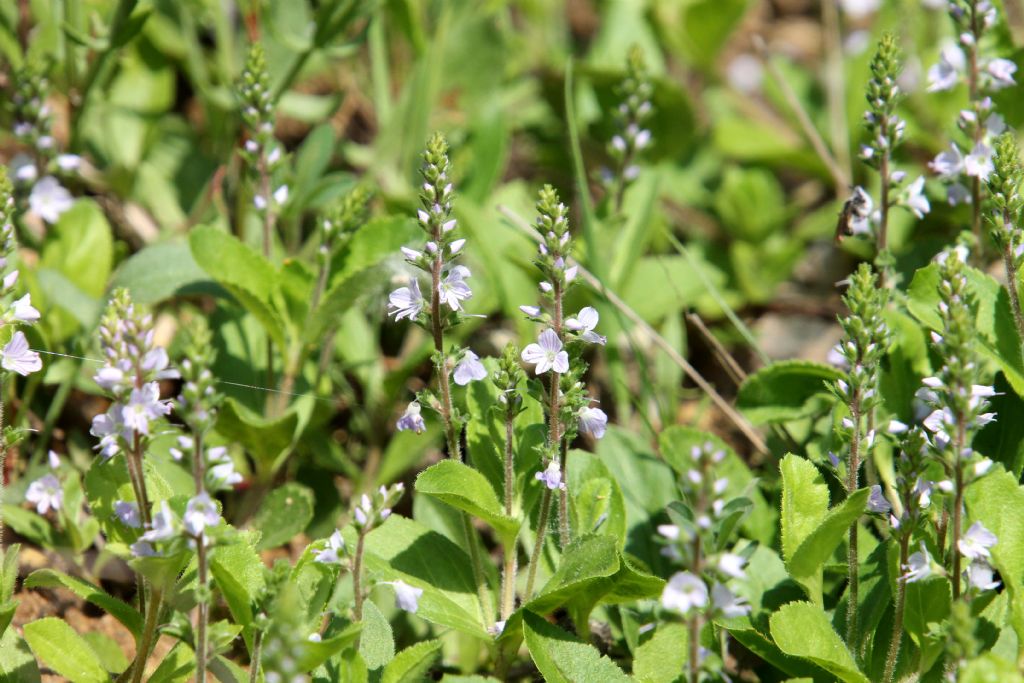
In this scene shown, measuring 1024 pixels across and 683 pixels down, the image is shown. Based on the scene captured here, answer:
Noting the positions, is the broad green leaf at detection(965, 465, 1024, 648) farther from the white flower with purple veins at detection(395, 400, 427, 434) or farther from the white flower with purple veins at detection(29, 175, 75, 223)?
the white flower with purple veins at detection(29, 175, 75, 223)

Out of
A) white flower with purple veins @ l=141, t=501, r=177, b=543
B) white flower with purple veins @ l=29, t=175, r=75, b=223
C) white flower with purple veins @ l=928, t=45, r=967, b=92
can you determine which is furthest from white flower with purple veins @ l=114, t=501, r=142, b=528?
white flower with purple veins @ l=928, t=45, r=967, b=92

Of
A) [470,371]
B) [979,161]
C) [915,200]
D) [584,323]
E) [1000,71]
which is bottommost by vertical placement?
[470,371]

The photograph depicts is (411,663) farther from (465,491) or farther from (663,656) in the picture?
(663,656)

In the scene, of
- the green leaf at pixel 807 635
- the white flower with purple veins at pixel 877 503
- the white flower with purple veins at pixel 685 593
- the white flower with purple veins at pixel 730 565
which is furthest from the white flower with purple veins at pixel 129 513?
the white flower with purple veins at pixel 877 503

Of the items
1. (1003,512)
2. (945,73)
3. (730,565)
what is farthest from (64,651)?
(945,73)

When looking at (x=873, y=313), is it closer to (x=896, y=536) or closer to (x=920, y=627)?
(x=896, y=536)

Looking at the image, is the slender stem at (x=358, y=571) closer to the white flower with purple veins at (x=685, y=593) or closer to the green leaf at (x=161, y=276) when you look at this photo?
the white flower with purple veins at (x=685, y=593)

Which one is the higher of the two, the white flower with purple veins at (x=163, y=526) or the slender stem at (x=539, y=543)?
the white flower with purple veins at (x=163, y=526)
